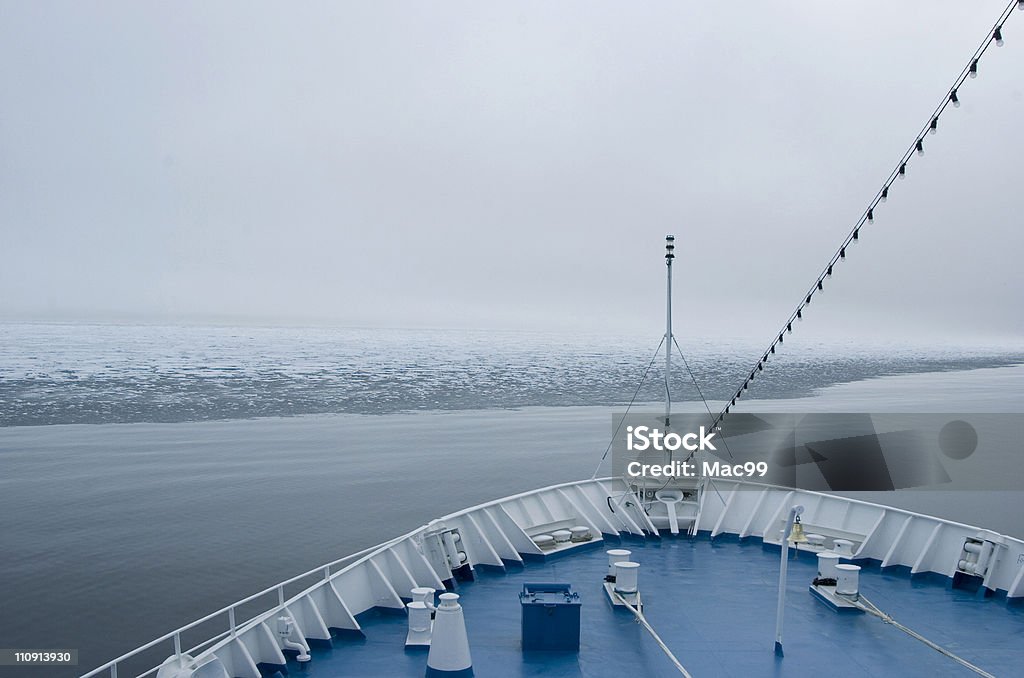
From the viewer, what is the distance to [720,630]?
9.33 metres

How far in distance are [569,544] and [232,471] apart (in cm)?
2109

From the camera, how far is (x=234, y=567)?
19547 mm

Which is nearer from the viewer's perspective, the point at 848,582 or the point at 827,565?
the point at 848,582

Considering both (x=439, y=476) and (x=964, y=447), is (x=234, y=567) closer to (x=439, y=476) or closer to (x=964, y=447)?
(x=439, y=476)

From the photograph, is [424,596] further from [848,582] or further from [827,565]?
[827,565]

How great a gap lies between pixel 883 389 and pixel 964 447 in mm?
37321

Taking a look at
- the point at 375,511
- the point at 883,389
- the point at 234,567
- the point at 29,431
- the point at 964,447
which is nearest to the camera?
the point at 234,567

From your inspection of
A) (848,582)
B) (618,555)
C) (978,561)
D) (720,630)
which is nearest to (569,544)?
(618,555)

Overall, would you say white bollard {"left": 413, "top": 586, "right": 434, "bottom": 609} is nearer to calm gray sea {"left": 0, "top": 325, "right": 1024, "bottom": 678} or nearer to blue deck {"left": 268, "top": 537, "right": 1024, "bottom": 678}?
blue deck {"left": 268, "top": 537, "right": 1024, "bottom": 678}

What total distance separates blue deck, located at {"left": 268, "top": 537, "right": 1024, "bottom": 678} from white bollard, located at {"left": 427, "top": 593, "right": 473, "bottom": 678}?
0.52 metres

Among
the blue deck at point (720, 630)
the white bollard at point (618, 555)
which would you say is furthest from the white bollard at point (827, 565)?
the white bollard at point (618, 555)

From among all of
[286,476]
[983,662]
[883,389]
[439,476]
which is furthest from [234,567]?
[883,389]

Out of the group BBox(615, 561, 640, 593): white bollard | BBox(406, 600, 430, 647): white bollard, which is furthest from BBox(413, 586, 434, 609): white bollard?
BBox(615, 561, 640, 593): white bollard

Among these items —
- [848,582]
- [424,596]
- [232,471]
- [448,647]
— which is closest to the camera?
[448,647]
